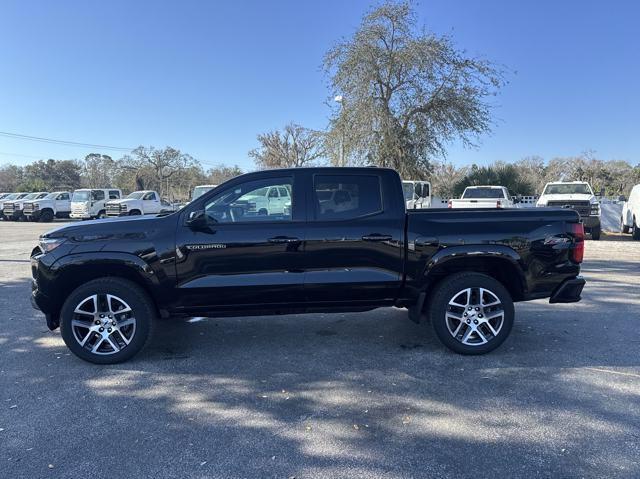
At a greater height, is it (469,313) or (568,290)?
(568,290)

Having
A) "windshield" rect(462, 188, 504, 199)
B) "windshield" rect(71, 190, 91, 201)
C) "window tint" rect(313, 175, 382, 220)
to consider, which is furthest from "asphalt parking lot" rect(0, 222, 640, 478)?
"windshield" rect(71, 190, 91, 201)

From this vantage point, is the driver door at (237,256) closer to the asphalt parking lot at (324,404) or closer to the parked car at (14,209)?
the asphalt parking lot at (324,404)

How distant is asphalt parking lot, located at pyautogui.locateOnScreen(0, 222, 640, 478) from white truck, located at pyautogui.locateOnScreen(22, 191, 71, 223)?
28.6m

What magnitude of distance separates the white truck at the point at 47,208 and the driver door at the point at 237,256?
3089cm

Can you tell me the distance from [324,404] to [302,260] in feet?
4.56

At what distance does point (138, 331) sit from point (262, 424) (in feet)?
5.82

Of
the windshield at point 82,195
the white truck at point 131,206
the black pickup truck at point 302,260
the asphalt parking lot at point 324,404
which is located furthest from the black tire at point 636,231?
the windshield at point 82,195

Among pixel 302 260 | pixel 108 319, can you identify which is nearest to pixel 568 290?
pixel 302 260

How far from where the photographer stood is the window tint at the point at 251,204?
448cm

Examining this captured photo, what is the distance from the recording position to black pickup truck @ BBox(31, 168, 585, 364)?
4.39 m

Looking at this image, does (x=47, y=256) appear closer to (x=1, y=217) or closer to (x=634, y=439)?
(x=634, y=439)

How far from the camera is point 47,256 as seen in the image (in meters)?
4.40

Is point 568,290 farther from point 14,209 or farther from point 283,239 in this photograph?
point 14,209

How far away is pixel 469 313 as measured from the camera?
465 cm
